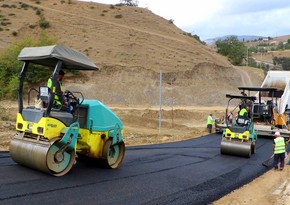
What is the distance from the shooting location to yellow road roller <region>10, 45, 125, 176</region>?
6.76 m

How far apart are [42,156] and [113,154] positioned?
6.83 feet

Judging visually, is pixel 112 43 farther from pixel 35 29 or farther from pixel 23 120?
pixel 23 120

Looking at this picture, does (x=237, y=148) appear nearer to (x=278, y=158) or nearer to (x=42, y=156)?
(x=278, y=158)

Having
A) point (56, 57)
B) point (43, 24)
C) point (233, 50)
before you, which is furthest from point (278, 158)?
point (233, 50)

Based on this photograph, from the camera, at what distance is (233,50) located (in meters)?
61.4

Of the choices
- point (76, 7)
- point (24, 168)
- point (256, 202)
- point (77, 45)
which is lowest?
point (256, 202)

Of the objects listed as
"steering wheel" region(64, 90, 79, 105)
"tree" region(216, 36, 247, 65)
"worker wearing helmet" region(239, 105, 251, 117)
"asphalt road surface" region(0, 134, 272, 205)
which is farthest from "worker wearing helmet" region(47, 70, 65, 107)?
"tree" region(216, 36, 247, 65)

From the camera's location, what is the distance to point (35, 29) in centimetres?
4806

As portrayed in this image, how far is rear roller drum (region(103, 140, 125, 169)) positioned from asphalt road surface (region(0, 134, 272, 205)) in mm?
178

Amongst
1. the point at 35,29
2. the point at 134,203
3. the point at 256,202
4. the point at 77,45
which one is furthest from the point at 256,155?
the point at 35,29

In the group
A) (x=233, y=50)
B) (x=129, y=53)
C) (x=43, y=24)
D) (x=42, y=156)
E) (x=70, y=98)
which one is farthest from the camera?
(x=233, y=50)

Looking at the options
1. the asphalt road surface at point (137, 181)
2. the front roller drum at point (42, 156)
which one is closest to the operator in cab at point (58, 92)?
the front roller drum at point (42, 156)

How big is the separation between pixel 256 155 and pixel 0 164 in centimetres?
838

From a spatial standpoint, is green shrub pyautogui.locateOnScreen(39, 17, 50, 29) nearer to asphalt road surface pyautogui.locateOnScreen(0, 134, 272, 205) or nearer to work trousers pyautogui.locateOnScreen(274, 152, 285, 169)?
asphalt road surface pyautogui.locateOnScreen(0, 134, 272, 205)
